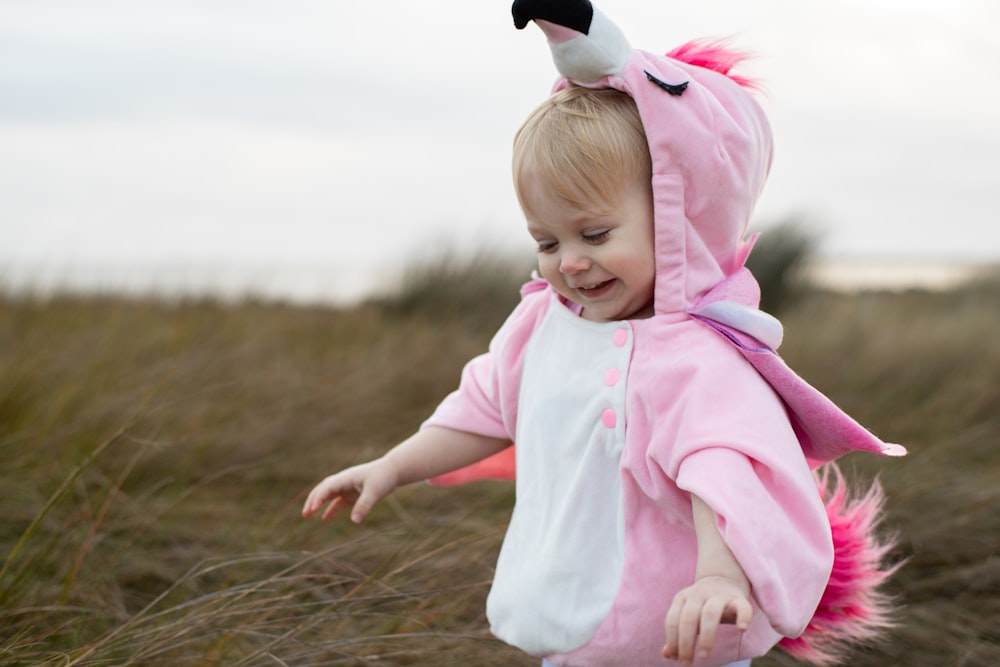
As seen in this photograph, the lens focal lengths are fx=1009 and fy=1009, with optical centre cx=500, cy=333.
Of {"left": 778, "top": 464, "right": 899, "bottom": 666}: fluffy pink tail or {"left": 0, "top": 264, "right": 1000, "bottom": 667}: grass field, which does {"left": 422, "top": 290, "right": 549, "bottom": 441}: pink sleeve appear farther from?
{"left": 778, "top": 464, "right": 899, "bottom": 666}: fluffy pink tail

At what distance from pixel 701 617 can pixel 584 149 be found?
81 centimetres

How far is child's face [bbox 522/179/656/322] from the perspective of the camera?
1788mm

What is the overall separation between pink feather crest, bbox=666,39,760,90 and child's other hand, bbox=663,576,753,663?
43.4 inches

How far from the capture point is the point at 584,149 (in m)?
1.76

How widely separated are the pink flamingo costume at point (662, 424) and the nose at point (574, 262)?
0.14m

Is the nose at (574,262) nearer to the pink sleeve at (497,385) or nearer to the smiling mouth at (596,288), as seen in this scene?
the smiling mouth at (596,288)

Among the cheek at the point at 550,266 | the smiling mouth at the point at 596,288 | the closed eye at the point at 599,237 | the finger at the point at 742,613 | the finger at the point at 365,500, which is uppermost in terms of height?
the closed eye at the point at 599,237

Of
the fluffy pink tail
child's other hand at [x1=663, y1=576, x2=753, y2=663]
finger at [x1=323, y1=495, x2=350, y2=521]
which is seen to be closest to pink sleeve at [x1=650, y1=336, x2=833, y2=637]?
child's other hand at [x1=663, y1=576, x2=753, y2=663]

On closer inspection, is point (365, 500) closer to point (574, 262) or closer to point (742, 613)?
point (574, 262)

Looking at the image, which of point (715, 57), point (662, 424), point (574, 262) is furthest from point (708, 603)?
point (715, 57)

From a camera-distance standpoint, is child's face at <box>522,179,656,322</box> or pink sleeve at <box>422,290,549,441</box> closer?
child's face at <box>522,179,656,322</box>

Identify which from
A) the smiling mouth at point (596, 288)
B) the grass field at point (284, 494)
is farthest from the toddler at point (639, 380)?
the grass field at point (284, 494)

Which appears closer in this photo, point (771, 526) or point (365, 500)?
point (771, 526)

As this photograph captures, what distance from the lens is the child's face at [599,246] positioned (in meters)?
1.79
